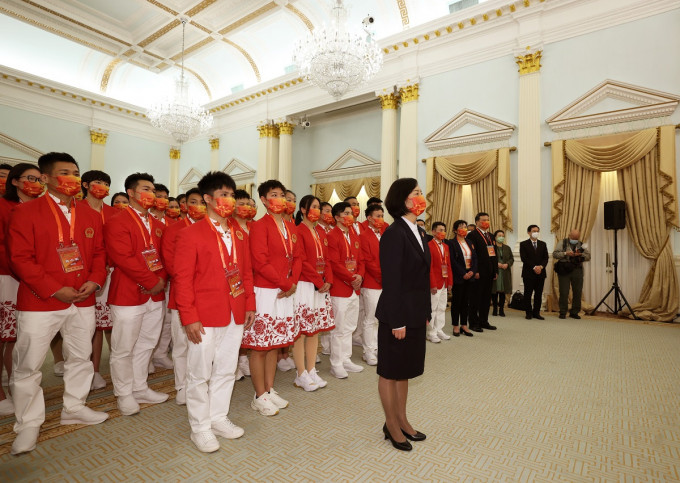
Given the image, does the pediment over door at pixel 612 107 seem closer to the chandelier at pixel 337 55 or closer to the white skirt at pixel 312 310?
the chandelier at pixel 337 55

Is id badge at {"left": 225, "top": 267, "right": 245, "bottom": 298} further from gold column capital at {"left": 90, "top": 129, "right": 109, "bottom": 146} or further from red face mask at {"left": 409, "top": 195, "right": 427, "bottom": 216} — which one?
gold column capital at {"left": 90, "top": 129, "right": 109, "bottom": 146}

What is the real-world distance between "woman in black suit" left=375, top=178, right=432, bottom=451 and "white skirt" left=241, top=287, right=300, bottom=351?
0.86m

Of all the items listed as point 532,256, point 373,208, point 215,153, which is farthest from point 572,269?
point 215,153

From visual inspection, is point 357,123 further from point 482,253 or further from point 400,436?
point 400,436

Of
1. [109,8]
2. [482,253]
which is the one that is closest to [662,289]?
[482,253]

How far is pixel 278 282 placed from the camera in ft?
9.18

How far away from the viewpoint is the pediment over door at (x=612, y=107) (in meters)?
6.31

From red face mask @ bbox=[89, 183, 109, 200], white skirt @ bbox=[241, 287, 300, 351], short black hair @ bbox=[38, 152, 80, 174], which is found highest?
short black hair @ bbox=[38, 152, 80, 174]

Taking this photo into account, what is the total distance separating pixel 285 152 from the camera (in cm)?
1183

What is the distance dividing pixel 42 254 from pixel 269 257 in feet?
4.77

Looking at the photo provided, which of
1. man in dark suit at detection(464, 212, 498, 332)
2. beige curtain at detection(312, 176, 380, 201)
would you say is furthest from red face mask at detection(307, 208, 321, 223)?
beige curtain at detection(312, 176, 380, 201)

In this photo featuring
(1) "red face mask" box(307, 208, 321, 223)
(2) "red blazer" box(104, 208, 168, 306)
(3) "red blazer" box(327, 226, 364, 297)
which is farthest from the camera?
(3) "red blazer" box(327, 226, 364, 297)

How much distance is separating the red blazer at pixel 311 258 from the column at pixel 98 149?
41.6 feet

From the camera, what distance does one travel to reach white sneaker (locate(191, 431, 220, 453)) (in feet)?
7.43
